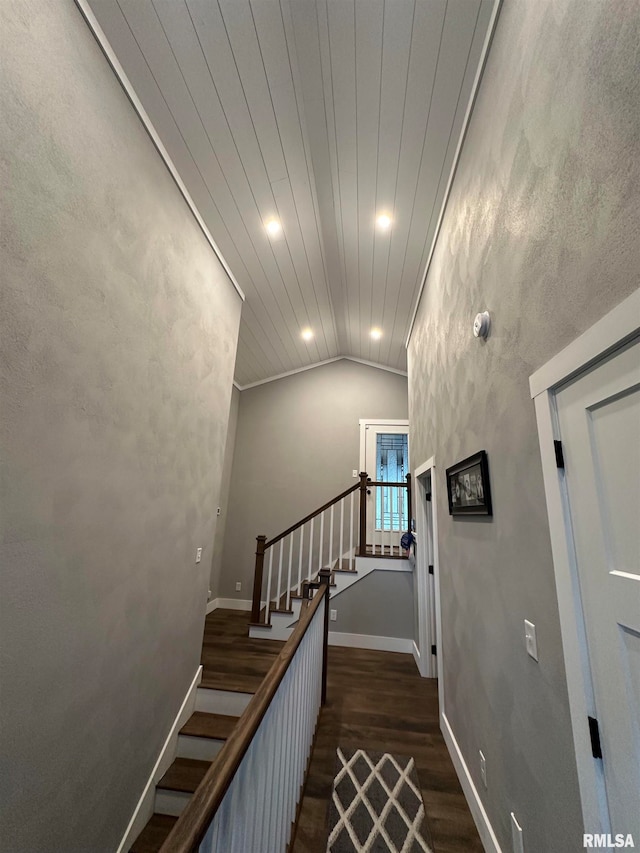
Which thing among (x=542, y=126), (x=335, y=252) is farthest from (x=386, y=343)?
(x=542, y=126)

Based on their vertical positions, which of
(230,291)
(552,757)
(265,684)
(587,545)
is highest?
(230,291)

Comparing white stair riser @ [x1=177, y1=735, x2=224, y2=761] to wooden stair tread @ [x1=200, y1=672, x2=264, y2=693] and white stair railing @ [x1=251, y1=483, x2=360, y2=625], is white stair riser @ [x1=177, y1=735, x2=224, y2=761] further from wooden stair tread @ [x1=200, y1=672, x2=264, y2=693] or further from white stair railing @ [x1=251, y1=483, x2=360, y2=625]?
white stair railing @ [x1=251, y1=483, x2=360, y2=625]

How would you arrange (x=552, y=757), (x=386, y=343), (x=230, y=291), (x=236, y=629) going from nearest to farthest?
(x=552, y=757)
(x=230, y=291)
(x=236, y=629)
(x=386, y=343)

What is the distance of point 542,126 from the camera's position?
1.20 meters

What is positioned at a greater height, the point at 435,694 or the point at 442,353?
the point at 442,353

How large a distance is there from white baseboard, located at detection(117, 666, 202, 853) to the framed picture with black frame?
2.53 m

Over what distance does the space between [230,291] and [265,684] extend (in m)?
3.25

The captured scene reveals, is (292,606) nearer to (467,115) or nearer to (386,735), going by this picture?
(386,735)

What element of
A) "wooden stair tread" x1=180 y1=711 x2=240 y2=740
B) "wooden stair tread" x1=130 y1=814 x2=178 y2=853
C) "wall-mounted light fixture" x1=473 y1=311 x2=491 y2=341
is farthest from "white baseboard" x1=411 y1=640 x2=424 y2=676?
"wall-mounted light fixture" x1=473 y1=311 x2=491 y2=341

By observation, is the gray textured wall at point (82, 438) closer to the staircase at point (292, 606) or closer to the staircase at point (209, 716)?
the staircase at point (209, 716)

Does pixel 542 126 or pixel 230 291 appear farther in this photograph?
pixel 230 291

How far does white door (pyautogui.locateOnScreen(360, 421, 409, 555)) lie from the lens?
4.91m

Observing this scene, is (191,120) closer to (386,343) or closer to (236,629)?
(386,343)

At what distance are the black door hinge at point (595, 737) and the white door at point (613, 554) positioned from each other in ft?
0.05
